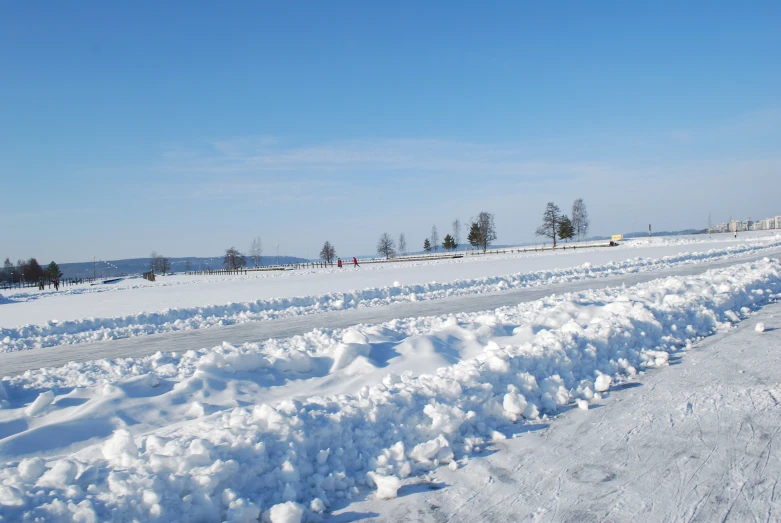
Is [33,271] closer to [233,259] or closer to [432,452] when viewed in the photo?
[233,259]

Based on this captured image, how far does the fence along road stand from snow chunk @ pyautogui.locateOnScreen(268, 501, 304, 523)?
7.74 metres

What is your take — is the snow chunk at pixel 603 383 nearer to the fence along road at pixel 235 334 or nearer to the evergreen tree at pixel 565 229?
the fence along road at pixel 235 334

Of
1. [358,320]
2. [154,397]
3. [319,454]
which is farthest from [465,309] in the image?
[319,454]

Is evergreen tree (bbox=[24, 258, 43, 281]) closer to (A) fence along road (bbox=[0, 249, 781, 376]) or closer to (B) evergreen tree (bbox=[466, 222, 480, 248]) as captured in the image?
(B) evergreen tree (bbox=[466, 222, 480, 248])

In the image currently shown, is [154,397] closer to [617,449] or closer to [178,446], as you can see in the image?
[178,446]

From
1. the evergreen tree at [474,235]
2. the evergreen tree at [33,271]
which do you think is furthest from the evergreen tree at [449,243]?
the evergreen tree at [33,271]

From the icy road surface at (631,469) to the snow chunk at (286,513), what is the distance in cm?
29

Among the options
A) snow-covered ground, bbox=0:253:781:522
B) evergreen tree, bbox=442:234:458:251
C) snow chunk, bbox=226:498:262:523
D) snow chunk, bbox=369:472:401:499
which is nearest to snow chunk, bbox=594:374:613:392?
Result: snow-covered ground, bbox=0:253:781:522

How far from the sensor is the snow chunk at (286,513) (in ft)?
11.6

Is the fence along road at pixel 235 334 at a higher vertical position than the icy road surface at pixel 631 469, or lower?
higher

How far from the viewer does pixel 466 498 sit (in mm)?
3840

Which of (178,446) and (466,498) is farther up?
(178,446)

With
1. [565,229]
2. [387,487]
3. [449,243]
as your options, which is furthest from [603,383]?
[449,243]

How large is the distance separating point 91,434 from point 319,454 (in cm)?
259
